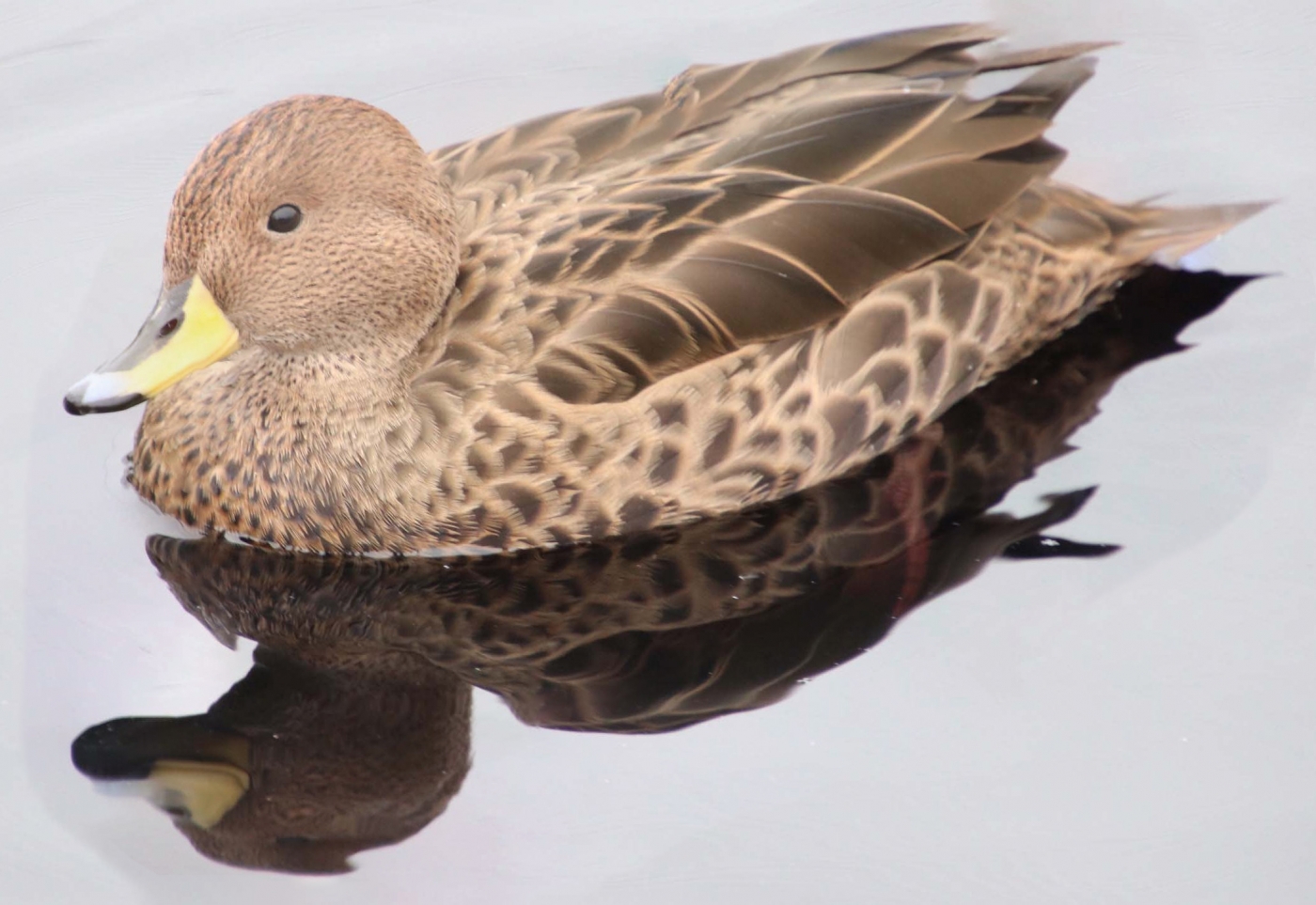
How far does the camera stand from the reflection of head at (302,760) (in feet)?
16.9

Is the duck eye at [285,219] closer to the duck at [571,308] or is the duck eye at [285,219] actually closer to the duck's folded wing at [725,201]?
the duck at [571,308]

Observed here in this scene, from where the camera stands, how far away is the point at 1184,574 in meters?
5.82

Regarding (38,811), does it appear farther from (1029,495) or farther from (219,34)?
(219,34)

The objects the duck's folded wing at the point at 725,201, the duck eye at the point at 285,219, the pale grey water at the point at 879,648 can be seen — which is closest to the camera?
the pale grey water at the point at 879,648

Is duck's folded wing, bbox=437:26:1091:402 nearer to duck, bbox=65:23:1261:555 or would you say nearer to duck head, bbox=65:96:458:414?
duck, bbox=65:23:1261:555

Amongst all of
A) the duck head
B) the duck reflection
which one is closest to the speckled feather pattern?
the duck reflection

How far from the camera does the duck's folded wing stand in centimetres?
573

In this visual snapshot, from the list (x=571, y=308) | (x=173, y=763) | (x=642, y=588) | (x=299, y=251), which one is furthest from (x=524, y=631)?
(x=299, y=251)

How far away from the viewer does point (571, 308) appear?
18.7 ft

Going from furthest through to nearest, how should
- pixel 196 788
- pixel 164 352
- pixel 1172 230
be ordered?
1. pixel 1172 230
2. pixel 164 352
3. pixel 196 788

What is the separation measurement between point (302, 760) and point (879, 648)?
5.50 ft

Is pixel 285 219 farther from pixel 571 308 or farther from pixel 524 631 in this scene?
pixel 524 631

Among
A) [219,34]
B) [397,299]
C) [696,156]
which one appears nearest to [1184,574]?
[696,156]

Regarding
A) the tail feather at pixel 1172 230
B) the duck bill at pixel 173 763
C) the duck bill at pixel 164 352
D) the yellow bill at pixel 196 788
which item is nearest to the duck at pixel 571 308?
the duck bill at pixel 164 352
